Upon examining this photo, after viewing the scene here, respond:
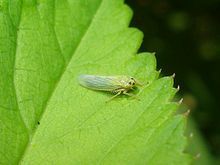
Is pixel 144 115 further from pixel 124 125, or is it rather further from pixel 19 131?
pixel 19 131

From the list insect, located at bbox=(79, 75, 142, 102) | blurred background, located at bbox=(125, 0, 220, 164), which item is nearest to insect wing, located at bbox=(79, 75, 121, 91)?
insect, located at bbox=(79, 75, 142, 102)

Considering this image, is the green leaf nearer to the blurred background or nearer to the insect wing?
the insect wing

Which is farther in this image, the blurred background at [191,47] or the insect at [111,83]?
the blurred background at [191,47]

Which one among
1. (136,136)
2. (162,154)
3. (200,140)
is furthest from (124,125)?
(200,140)

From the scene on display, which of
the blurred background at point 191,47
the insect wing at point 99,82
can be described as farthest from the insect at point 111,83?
the blurred background at point 191,47

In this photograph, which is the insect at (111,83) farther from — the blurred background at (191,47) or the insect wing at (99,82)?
the blurred background at (191,47)

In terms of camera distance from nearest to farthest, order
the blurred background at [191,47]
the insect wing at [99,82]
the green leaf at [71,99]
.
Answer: the green leaf at [71,99]
the insect wing at [99,82]
the blurred background at [191,47]
